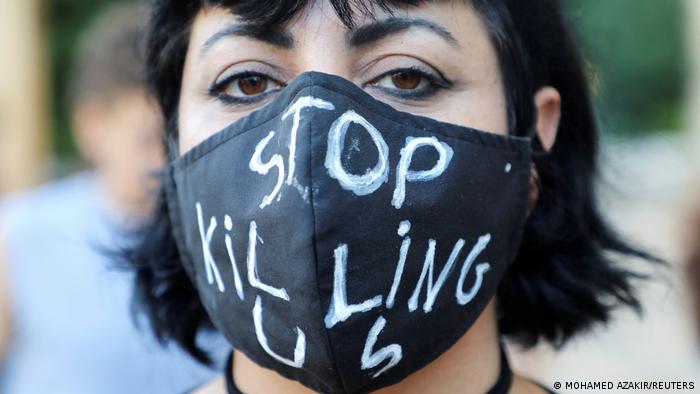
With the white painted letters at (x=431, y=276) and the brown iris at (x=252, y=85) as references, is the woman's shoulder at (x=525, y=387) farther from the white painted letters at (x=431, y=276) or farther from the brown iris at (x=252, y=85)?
the brown iris at (x=252, y=85)

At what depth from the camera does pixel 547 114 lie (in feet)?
7.62

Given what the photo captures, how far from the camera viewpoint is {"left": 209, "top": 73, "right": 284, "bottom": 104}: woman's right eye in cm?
201

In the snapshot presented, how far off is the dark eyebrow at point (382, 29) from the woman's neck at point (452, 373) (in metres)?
0.70

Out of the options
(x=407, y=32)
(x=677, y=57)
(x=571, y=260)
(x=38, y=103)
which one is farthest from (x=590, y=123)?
(x=677, y=57)

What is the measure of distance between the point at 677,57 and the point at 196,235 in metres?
15.6

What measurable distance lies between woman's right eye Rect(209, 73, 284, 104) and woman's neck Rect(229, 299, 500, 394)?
0.62m

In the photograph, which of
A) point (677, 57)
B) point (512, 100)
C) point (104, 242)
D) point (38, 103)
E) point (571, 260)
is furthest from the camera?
point (677, 57)

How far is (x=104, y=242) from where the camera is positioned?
11.9ft

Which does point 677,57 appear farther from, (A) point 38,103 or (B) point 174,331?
(B) point 174,331

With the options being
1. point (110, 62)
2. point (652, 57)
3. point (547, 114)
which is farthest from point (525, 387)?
point (652, 57)

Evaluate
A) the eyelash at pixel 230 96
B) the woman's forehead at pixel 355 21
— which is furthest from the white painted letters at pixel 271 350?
the woman's forehead at pixel 355 21

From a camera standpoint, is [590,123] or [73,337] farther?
[73,337]

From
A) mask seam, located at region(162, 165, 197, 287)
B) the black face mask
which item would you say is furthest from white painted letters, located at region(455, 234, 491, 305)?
mask seam, located at region(162, 165, 197, 287)

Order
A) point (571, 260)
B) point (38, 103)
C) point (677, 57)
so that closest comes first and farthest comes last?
point (571, 260) → point (38, 103) → point (677, 57)
